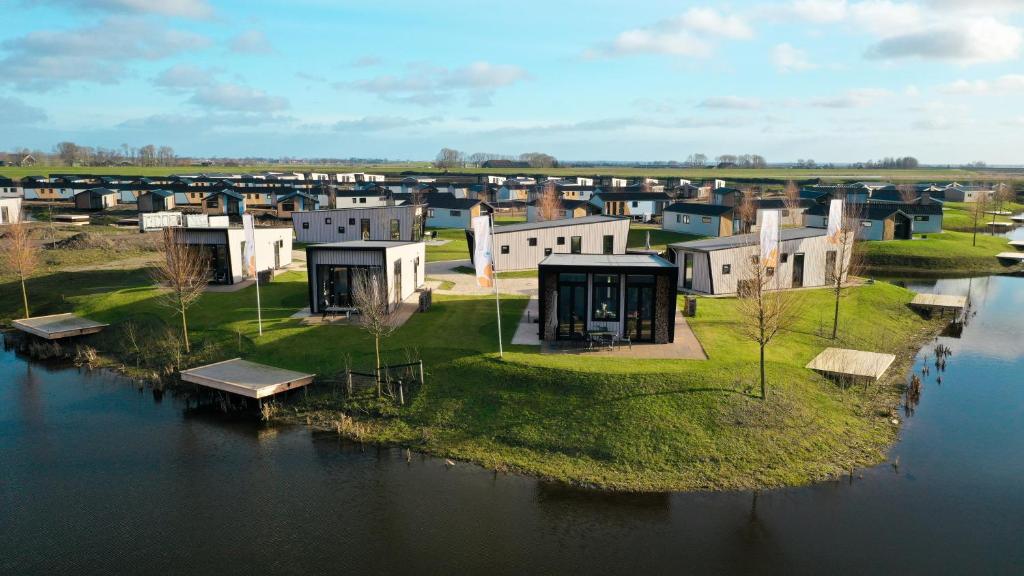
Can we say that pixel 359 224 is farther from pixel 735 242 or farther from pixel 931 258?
pixel 931 258

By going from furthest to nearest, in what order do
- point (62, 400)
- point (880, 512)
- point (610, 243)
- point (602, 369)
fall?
point (610, 243), point (62, 400), point (602, 369), point (880, 512)

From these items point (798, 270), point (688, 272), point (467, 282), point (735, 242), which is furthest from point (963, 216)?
point (467, 282)

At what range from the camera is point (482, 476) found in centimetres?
2052

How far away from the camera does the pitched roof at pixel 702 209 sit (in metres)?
69.7

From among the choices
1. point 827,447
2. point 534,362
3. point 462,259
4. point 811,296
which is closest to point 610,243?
point 462,259

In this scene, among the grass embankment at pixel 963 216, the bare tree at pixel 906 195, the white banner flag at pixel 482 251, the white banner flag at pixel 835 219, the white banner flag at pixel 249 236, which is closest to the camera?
the white banner flag at pixel 482 251

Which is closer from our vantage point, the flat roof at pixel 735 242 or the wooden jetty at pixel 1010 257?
the flat roof at pixel 735 242

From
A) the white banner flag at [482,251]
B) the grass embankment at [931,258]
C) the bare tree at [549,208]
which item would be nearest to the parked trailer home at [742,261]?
the grass embankment at [931,258]

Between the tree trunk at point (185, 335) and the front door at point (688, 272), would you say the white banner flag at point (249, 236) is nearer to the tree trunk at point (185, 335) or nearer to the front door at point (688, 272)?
the tree trunk at point (185, 335)

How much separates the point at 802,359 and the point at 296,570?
2171 centimetres

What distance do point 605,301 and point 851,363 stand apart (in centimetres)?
1044

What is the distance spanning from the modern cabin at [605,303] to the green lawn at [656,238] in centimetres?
3384

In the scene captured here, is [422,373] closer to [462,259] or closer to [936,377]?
[936,377]

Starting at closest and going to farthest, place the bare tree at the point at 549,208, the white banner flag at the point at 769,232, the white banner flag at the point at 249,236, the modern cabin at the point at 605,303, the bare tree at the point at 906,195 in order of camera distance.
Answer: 1. the modern cabin at the point at 605,303
2. the white banner flag at the point at 769,232
3. the white banner flag at the point at 249,236
4. the bare tree at the point at 549,208
5. the bare tree at the point at 906,195
